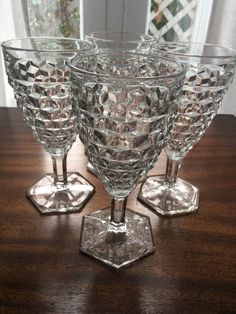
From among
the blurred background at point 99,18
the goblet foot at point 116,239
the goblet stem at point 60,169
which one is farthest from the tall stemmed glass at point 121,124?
the blurred background at point 99,18

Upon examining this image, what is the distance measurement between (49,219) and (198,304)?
20cm

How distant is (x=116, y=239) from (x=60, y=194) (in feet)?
0.38

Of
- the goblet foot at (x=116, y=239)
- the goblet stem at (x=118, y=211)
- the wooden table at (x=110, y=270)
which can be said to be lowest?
the goblet foot at (x=116, y=239)

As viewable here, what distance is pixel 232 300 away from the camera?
0.97ft

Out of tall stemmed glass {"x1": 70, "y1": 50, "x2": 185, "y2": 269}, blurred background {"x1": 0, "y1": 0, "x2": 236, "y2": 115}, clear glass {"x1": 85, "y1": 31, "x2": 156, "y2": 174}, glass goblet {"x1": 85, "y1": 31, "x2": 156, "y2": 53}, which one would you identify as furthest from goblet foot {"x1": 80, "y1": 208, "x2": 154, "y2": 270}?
blurred background {"x1": 0, "y1": 0, "x2": 236, "y2": 115}

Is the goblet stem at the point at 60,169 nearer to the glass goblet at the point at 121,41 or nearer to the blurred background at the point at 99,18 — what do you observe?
the glass goblet at the point at 121,41

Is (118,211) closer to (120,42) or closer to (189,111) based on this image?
(189,111)

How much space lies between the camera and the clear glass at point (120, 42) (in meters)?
0.48

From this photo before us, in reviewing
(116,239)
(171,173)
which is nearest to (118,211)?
(116,239)

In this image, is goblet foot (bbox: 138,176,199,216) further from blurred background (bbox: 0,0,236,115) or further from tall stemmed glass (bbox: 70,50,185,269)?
blurred background (bbox: 0,0,236,115)

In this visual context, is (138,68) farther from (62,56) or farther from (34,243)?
(34,243)

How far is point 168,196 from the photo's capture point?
46 centimetres

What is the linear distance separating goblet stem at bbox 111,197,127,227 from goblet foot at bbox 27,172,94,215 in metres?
0.05

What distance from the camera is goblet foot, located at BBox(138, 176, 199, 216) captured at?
427 millimetres
